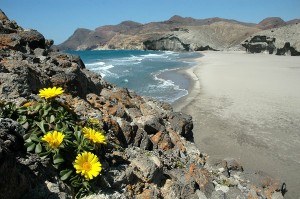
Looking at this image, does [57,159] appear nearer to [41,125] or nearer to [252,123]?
[41,125]

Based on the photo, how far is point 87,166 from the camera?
2734mm

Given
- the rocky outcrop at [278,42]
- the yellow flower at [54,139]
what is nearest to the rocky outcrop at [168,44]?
the rocky outcrop at [278,42]

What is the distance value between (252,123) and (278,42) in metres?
48.7

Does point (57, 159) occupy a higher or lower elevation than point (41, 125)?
lower

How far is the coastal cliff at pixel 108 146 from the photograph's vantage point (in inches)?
104

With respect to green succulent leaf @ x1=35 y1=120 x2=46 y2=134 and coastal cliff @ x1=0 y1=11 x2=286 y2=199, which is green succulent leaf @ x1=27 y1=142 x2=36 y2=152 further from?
green succulent leaf @ x1=35 y1=120 x2=46 y2=134

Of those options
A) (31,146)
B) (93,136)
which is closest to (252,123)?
(93,136)

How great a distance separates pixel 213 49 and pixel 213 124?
8207cm

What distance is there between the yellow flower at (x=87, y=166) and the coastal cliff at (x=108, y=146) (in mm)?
215

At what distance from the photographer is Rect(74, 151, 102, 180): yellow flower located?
269cm

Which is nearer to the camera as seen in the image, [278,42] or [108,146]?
[108,146]

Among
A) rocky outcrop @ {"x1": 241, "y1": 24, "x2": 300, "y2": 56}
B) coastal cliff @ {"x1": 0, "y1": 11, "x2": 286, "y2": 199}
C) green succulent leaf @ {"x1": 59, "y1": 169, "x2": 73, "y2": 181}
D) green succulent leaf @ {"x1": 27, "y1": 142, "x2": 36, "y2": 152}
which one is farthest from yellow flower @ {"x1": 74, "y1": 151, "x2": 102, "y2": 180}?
rocky outcrop @ {"x1": 241, "y1": 24, "x2": 300, "y2": 56}

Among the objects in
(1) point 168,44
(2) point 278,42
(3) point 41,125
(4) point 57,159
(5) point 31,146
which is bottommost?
(1) point 168,44

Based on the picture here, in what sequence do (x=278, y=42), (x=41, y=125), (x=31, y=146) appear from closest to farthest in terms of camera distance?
(x=31, y=146) → (x=41, y=125) → (x=278, y=42)
